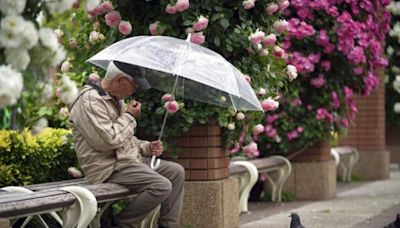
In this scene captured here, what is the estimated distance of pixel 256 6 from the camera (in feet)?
27.0

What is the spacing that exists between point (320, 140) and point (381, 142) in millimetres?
4428

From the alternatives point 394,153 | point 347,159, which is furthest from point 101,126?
point 394,153

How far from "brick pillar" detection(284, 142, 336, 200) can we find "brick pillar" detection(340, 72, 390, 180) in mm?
3876

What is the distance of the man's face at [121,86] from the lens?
6787 millimetres

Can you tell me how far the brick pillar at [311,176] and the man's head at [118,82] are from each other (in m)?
5.07

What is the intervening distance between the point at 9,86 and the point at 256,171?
242 inches

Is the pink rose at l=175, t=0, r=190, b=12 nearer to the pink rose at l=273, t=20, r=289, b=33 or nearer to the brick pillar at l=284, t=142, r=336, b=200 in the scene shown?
the pink rose at l=273, t=20, r=289, b=33

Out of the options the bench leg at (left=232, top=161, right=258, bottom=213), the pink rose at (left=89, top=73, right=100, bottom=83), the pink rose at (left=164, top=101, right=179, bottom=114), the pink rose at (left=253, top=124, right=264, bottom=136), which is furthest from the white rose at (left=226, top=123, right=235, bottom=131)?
the bench leg at (left=232, top=161, right=258, bottom=213)

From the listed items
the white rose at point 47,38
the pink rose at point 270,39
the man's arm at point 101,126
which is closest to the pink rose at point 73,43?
the man's arm at point 101,126

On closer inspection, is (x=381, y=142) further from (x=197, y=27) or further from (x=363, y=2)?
(x=197, y=27)

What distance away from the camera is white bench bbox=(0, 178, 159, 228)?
227 inches

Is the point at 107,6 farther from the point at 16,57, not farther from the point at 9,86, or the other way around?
the point at 9,86

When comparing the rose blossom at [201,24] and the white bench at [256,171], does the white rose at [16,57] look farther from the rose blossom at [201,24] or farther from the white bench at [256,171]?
the white bench at [256,171]

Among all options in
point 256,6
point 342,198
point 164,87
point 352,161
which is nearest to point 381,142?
point 352,161
